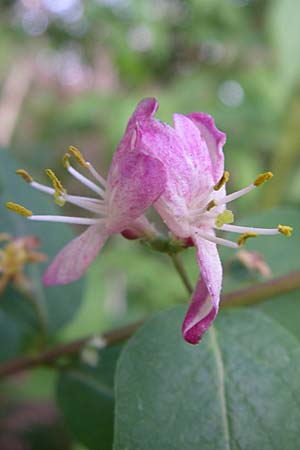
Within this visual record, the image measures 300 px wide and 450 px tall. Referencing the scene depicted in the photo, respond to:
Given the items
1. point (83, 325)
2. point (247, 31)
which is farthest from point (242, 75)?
point (83, 325)

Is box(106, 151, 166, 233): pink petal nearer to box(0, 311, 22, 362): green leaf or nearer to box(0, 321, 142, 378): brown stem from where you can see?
box(0, 321, 142, 378): brown stem

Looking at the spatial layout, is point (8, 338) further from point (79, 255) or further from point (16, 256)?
point (79, 255)

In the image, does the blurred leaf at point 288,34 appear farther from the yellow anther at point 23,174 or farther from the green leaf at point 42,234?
the yellow anther at point 23,174

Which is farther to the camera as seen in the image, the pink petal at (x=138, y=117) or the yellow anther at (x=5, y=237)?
the yellow anther at (x=5, y=237)

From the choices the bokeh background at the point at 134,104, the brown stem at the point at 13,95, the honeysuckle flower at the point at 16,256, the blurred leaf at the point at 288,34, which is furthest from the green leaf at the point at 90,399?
the brown stem at the point at 13,95

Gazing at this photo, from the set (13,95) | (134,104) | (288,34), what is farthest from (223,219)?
(13,95)

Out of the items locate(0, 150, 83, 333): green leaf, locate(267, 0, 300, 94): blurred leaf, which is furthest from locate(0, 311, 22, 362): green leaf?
locate(267, 0, 300, 94): blurred leaf
